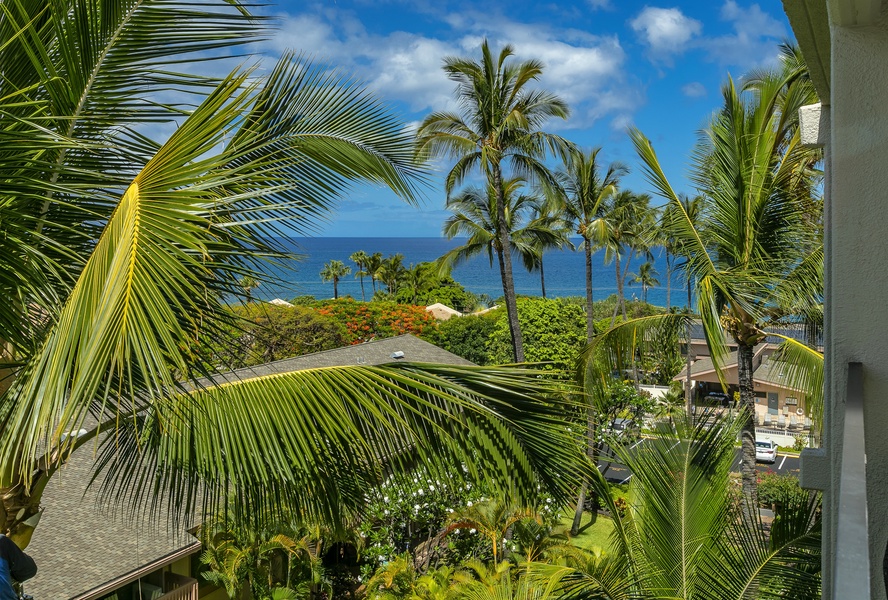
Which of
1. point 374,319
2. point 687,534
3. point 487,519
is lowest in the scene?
point 487,519

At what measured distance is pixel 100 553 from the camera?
9.02 metres

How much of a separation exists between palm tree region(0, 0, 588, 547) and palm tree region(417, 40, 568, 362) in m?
15.2

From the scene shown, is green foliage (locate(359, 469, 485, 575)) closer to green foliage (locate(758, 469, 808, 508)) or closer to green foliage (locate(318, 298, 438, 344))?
green foliage (locate(758, 469, 808, 508))

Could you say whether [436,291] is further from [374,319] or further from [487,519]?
[487,519]

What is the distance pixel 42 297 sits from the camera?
311cm

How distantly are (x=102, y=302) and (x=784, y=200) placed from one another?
881 cm

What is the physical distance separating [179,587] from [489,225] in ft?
57.2

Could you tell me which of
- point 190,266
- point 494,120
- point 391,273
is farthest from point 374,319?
point 190,266

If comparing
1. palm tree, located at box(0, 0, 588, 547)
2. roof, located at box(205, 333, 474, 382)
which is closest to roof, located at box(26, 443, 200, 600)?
palm tree, located at box(0, 0, 588, 547)

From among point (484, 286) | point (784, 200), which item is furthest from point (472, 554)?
point (484, 286)

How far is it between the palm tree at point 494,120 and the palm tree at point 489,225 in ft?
5.83

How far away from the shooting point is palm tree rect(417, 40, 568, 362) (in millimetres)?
19109

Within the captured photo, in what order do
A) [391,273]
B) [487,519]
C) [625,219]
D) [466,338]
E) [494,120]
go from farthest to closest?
1. [391,273]
2. [466,338]
3. [625,219]
4. [494,120]
5. [487,519]

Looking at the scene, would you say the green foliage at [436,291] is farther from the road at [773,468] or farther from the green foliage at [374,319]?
the road at [773,468]
